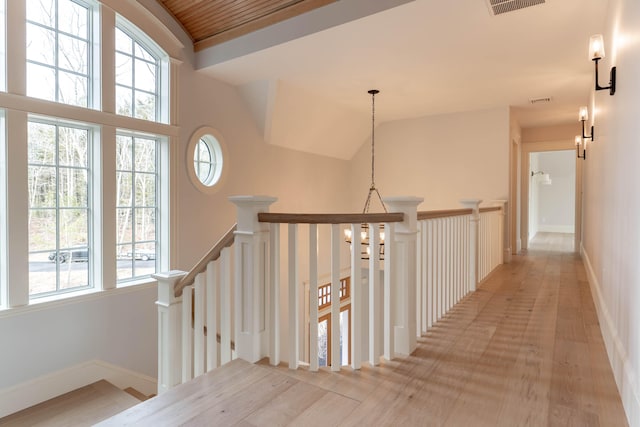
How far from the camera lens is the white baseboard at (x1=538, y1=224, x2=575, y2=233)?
429 inches

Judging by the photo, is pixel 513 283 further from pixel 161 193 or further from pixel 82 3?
pixel 82 3

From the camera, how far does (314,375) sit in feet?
6.22

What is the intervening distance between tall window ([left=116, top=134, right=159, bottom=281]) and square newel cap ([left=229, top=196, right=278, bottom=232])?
2311 millimetres

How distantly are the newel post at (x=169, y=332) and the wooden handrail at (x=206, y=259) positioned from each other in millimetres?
44

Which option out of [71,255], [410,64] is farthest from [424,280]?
[71,255]

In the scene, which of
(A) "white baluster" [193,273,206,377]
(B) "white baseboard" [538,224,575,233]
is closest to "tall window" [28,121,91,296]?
(A) "white baluster" [193,273,206,377]

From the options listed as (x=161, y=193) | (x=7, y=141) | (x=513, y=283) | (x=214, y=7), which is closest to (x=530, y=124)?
(x=513, y=283)

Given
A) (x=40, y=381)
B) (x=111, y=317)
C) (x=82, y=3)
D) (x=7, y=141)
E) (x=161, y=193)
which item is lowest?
(x=40, y=381)

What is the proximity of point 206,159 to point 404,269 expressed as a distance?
131 inches

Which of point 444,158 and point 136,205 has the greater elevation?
point 444,158

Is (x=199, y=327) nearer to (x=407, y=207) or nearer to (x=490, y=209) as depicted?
(x=407, y=207)

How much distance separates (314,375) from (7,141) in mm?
3011

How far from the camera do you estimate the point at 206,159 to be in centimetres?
459

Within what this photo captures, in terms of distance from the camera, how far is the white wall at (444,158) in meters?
5.68
